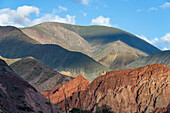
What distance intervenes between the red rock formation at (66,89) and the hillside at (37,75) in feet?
37.7

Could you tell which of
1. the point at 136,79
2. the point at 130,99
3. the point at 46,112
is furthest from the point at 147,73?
the point at 46,112

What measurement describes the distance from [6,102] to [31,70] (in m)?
130

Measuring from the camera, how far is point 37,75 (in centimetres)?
15838

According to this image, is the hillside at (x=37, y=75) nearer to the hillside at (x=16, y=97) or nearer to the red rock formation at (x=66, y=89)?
the red rock formation at (x=66, y=89)

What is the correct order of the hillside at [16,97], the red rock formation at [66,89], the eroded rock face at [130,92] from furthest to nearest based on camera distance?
the red rock formation at [66,89]
the eroded rock face at [130,92]
the hillside at [16,97]

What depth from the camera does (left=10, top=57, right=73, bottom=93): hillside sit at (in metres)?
153

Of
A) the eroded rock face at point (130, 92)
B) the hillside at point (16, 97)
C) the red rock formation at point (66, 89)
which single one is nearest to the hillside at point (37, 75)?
the red rock formation at point (66, 89)

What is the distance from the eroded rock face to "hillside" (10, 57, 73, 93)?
31.0 meters

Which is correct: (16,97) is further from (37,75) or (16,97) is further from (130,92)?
(37,75)

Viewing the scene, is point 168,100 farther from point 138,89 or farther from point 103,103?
point 103,103

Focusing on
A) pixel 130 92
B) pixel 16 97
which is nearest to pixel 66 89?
pixel 130 92

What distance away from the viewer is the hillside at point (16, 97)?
1329 inches

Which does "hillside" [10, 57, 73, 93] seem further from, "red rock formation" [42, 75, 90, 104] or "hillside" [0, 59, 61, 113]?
A: "hillside" [0, 59, 61, 113]

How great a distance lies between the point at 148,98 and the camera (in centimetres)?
11550
